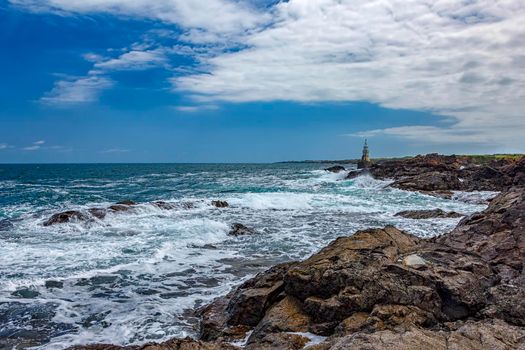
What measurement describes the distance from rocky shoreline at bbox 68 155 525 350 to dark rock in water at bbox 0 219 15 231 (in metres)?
15.5

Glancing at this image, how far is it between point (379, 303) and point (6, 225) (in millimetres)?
20135

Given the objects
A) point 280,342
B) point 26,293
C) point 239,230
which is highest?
point 280,342

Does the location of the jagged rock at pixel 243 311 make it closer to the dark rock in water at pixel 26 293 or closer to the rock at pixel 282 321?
the rock at pixel 282 321

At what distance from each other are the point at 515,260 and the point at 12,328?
967cm

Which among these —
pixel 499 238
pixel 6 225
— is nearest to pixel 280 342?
pixel 499 238

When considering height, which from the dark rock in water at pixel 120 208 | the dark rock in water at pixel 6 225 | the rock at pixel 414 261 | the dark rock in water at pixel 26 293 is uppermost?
the rock at pixel 414 261

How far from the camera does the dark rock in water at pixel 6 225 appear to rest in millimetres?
19328

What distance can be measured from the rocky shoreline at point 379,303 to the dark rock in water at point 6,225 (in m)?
15.5

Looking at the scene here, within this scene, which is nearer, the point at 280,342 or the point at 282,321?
the point at 280,342

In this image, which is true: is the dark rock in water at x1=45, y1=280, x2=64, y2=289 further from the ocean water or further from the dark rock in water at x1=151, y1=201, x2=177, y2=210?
the dark rock in water at x1=151, y1=201, x2=177, y2=210

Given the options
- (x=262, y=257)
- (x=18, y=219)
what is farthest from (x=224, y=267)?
(x=18, y=219)

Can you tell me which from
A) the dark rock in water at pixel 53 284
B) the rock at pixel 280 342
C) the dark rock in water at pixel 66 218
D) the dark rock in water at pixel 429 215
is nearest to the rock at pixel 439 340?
the rock at pixel 280 342

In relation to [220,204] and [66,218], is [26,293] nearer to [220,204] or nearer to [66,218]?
[66,218]

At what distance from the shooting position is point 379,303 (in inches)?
244
